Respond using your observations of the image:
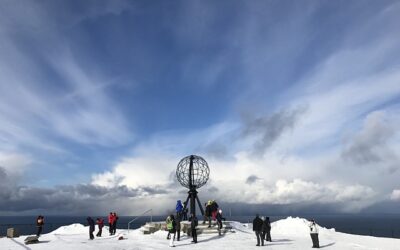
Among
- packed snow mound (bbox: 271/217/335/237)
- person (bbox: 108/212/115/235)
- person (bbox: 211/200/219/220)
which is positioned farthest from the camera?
packed snow mound (bbox: 271/217/335/237)

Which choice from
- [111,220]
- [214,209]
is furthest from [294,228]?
[111,220]

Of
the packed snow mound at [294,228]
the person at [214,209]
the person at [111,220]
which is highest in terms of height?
the person at [214,209]

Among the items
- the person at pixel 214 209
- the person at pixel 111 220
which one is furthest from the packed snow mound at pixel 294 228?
the person at pixel 111 220

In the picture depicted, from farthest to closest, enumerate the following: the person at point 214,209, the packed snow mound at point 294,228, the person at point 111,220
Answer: the packed snow mound at point 294,228
the person at point 111,220
the person at point 214,209

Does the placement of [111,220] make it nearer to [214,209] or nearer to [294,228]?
[214,209]

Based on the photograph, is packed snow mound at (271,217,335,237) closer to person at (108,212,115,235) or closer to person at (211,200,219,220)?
person at (211,200,219,220)

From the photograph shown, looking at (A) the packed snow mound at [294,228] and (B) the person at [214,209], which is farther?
(A) the packed snow mound at [294,228]

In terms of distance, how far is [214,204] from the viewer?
23812mm

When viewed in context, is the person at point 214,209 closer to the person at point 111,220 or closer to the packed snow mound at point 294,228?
the person at point 111,220

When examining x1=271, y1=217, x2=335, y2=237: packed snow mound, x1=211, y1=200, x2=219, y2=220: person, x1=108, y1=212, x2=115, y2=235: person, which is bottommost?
x1=271, y1=217, x2=335, y2=237: packed snow mound

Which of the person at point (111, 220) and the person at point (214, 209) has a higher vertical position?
the person at point (214, 209)

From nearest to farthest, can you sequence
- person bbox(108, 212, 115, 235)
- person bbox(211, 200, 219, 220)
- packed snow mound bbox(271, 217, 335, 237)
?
person bbox(211, 200, 219, 220) < person bbox(108, 212, 115, 235) < packed snow mound bbox(271, 217, 335, 237)

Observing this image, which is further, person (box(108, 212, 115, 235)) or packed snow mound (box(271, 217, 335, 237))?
packed snow mound (box(271, 217, 335, 237))

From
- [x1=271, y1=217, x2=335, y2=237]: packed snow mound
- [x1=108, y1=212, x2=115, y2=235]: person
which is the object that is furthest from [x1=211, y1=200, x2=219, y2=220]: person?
[x1=271, y1=217, x2=335, y2=237]: packed snow mound
